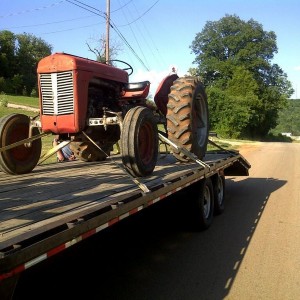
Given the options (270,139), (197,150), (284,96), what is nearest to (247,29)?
(284,96)

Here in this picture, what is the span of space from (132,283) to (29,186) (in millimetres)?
1582

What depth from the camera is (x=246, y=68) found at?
57562 millimetres

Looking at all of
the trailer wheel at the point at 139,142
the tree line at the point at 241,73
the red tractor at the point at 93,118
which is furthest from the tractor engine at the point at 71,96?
the tree line at the point at 241,73

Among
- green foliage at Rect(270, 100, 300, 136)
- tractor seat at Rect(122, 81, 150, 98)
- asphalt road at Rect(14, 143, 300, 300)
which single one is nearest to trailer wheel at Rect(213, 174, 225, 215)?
asphalt road at Rect(14, 143, 300, 300)

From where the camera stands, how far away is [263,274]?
4.93m

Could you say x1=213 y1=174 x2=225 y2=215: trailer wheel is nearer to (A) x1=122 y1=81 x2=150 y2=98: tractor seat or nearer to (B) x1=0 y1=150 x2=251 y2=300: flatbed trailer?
(B) x1=0 y1=150 x2=251 y2=300: flatbed trailer

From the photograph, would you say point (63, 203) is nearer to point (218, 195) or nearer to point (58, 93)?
point (58, 93)

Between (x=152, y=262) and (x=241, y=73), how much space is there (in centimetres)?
5046

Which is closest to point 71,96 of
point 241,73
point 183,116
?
point 183,116

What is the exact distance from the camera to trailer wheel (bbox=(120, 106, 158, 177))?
5.48 m

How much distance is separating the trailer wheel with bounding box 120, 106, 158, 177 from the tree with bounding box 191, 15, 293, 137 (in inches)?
1714

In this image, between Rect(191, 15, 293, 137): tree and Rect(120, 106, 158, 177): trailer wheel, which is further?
Rect(191, 15, 293, 137): tree

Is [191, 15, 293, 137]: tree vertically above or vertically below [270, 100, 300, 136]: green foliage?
above

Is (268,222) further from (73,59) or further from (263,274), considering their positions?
(73,59)
